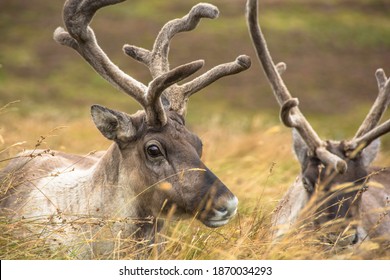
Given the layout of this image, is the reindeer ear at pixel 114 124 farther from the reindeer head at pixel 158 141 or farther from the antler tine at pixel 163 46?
the antler tine at pixel 163 46

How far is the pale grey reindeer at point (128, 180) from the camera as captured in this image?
457 cm

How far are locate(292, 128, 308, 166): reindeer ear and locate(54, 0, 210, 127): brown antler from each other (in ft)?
6.93

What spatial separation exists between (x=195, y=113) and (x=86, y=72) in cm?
1139

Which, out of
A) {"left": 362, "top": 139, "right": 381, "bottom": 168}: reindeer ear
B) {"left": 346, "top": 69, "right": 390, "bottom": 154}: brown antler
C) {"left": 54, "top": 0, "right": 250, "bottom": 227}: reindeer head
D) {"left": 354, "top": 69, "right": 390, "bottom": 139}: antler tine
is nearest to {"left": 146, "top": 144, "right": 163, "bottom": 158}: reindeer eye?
{"left": 54, "top": 0, "right": 250, "bottom": 227}: reindeer head

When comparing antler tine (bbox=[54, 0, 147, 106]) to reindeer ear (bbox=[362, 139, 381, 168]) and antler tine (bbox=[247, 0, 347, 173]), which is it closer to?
antler tine (bbox=[247, 0, 347, 173])

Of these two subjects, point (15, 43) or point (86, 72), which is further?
point (15, 43)

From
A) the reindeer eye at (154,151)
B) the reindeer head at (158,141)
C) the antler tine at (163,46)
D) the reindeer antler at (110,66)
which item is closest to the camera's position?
the reindeer head at (158,141)

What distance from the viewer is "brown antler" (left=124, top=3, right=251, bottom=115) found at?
5039 mm

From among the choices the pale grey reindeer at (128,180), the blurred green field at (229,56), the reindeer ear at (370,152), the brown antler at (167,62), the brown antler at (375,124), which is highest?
the brown antler at (167,62)

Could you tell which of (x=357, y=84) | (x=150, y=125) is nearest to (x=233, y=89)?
(x=357, y=84)

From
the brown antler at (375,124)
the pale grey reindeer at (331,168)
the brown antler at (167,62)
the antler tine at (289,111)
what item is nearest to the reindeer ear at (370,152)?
the pale grey reindeer at (331,168)

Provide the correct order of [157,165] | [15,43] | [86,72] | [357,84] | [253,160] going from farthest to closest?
1. [15,43]
2. [86,72]
3. [357,84]
4. [253,160]
5. [157,165]

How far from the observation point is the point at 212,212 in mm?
4473
